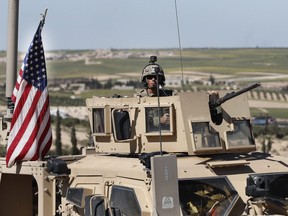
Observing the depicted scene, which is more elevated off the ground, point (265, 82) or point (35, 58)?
point (265, 82)

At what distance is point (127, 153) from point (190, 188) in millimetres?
1820

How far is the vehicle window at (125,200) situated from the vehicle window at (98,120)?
1.79 metres

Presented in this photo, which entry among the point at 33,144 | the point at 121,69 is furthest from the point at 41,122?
the point at 121,69

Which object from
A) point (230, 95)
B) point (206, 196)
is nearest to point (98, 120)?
point (230, 95)

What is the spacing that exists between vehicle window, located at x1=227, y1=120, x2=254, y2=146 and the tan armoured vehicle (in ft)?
0.05

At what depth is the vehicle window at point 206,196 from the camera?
1092cm

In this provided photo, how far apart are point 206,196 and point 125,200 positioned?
3.39 feet

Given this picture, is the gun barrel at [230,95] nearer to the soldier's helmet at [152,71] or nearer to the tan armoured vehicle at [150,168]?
the tan armoured vehicle at [150,168]

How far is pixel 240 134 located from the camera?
41.5 feet

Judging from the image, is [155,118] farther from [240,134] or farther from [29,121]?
[29,121]

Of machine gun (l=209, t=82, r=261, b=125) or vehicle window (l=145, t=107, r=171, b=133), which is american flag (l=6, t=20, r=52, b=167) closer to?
vehicle window (l=145, t=107, r=171, b=133)

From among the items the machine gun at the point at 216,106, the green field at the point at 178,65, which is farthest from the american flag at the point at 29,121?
the green field at the point at 178,65

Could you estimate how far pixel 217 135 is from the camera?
485 inches

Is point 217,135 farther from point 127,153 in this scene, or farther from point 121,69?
point 121,69
